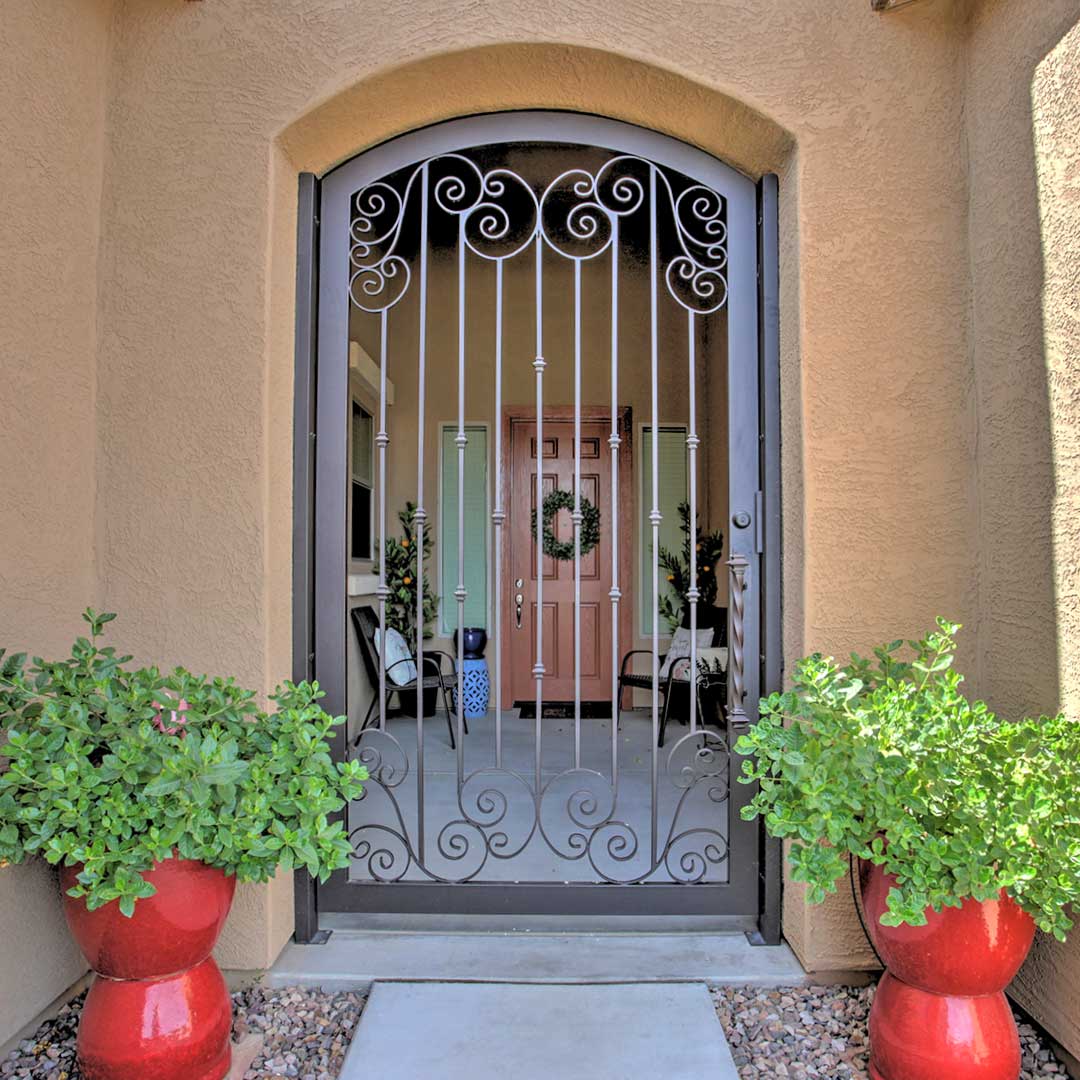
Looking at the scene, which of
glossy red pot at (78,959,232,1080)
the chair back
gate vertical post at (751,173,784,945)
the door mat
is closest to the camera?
glossy red pot at (78,959,232,1080)

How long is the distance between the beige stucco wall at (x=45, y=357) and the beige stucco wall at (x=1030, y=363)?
7.25 feet

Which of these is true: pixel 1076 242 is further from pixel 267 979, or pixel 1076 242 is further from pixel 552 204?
pixel 552 204

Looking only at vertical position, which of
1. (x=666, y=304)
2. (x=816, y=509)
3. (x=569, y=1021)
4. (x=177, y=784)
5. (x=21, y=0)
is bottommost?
(x=569, y=1021)

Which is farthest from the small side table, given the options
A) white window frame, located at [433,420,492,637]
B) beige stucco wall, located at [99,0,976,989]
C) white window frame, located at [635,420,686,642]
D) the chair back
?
beige stucco wall, located at [99,0,976,989]

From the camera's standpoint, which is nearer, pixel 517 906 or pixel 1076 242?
pixel 1076 242

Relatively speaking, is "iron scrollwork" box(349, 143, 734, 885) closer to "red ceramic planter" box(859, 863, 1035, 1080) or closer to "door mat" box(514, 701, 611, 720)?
"red ceramic planter" box(859, 863, 1035, 1080)

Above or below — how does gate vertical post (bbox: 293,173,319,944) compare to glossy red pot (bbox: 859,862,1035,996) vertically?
above

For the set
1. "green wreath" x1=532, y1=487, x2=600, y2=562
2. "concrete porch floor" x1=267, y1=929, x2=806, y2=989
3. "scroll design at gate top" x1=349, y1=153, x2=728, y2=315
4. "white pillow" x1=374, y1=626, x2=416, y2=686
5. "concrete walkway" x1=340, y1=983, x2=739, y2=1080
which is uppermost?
"scroll design at gate top" x1=349, y1=153, x2=728, y2=315

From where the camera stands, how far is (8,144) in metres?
1.64

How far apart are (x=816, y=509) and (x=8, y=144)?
6.66ft

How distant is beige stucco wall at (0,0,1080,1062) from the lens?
6.17 ft

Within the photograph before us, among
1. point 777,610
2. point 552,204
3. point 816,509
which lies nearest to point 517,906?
point 777,610

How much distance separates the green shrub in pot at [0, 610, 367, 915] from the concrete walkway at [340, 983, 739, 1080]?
472 millimetres

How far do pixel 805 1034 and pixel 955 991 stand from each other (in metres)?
0.42
